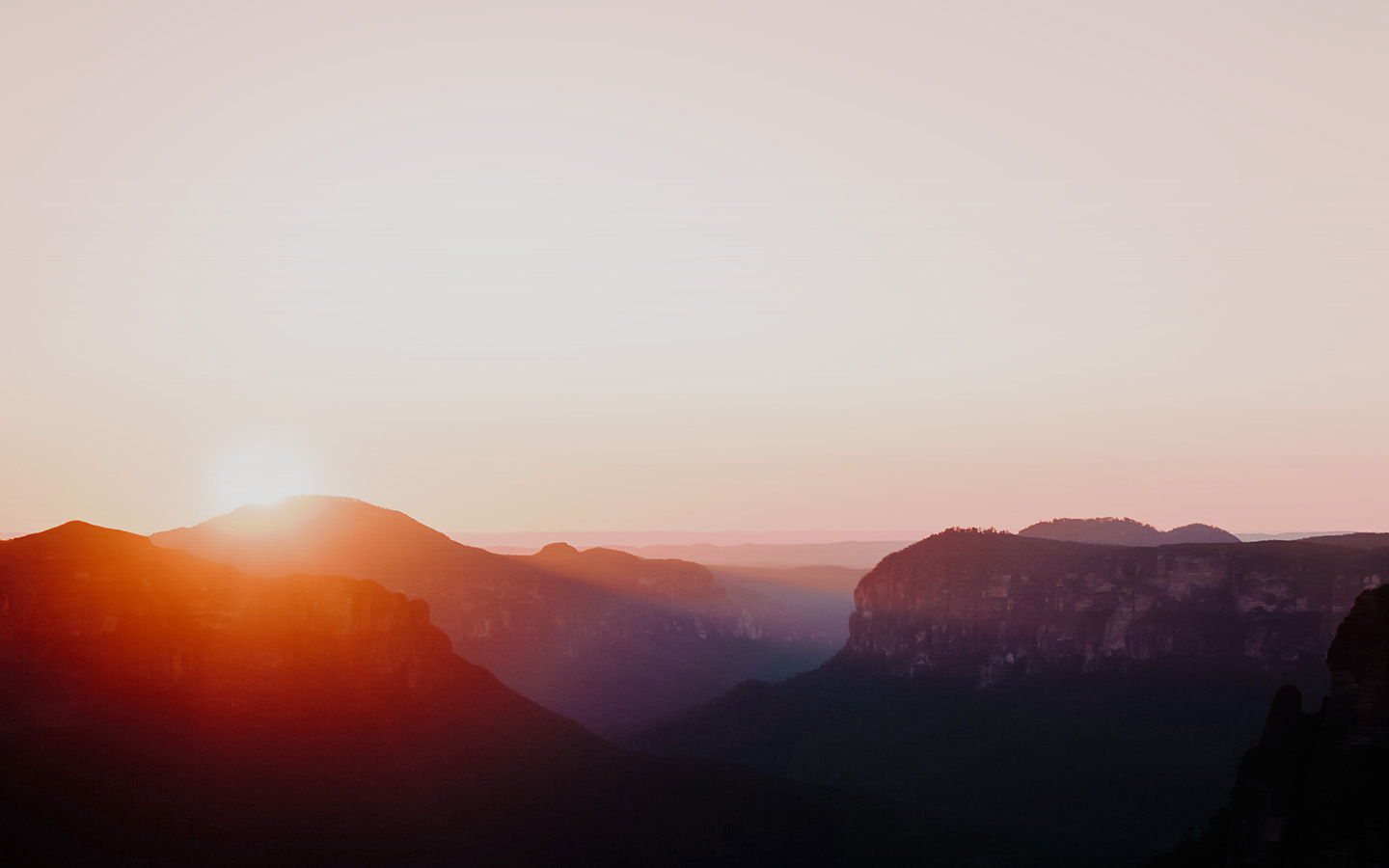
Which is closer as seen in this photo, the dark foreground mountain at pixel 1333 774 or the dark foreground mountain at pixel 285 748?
the dark foreground mountain at pixel 1333 774

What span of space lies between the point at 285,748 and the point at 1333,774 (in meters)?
95.5

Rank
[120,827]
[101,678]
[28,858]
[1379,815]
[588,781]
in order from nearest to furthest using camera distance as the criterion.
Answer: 1. [1379,815]
2. [28,858]
3. [120,827]
4. [101,678]
5. [588,781]

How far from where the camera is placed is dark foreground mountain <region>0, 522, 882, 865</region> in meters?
120

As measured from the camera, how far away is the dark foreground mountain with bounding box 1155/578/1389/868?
264 ft

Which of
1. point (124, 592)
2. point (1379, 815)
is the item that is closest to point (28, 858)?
point (124, 592)

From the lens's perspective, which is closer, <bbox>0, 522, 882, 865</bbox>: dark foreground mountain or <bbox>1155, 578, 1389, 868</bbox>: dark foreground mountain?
<bbox>1155, 578, 1389, 868</bbox>: dark foreground mountain

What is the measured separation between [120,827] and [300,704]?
95.3 ft

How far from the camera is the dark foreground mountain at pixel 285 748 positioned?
11975cm

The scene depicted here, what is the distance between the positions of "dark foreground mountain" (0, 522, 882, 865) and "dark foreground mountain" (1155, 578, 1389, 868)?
7432cm

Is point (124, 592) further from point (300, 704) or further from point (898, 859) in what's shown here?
point (898, 859)

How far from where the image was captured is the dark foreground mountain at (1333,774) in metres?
80.4

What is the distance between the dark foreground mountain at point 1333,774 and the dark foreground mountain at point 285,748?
244ft

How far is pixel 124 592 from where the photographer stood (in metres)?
132

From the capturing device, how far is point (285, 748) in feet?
451
